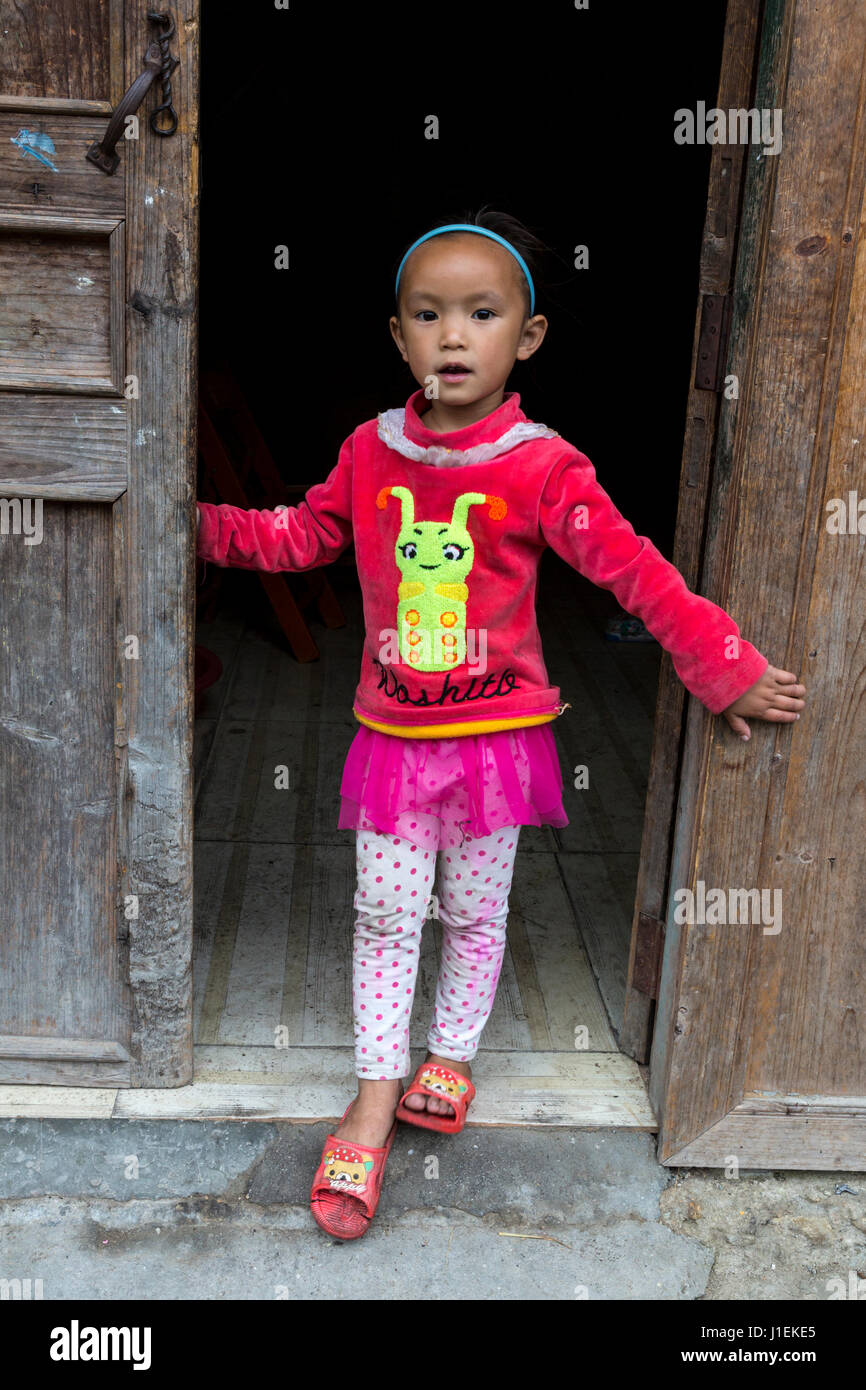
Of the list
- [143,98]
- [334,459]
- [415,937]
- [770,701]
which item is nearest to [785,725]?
[770,701]

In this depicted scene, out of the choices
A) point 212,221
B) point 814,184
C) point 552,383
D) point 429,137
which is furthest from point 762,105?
point 552,383

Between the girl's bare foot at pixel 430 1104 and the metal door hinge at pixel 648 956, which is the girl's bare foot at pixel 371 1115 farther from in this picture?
the metal door hinge at pixel 648 956

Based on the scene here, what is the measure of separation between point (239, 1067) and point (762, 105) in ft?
6.19

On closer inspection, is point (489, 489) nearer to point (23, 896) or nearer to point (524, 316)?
point (524, 316)

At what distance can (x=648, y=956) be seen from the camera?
7.49 feet

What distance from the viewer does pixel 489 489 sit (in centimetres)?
187

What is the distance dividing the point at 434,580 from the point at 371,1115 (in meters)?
0.95

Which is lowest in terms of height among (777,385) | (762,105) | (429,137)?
(777,385)

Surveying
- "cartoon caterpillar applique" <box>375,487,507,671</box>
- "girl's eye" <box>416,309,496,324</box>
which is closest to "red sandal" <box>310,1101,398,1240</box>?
"cartoon caterpillar applique" <box>375,487,507,671</box>

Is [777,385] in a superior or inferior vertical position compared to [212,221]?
inferior

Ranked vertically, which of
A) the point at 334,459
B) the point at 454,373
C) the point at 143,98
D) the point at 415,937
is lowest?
the point at 415,937

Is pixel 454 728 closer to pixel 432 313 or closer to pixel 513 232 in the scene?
pixel 432 313

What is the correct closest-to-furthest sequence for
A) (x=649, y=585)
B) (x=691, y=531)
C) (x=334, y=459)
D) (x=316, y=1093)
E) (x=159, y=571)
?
(x=649, y=585) → (x=159, y=571) → (x=691, y=531) → (x=316, y=1093) → (x=334, y=459)

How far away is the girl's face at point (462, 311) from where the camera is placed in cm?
179
